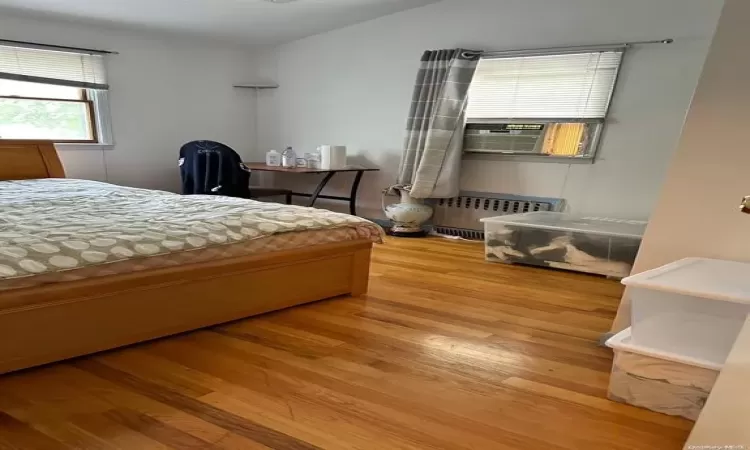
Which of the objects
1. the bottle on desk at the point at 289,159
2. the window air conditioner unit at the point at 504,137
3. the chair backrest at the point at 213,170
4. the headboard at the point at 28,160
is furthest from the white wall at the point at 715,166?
the headboard at the point at 28,160

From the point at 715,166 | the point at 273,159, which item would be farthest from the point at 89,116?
the point at 715,166

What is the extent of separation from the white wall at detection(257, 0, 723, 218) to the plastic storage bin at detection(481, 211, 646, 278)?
0.43 meters

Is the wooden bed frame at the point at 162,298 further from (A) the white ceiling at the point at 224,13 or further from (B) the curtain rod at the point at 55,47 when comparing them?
(B) the curtain rod at the point at 55,47

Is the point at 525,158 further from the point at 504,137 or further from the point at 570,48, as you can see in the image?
the point at 570,48

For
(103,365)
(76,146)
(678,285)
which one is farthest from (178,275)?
(76,146)

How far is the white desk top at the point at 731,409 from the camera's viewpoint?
3.22ft

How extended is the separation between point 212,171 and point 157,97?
3.59 ft

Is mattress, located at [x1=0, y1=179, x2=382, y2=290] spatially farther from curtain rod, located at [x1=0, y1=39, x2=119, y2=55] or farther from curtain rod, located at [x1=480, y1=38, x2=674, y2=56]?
curtain rod, located at [x1=480, y1=38, x2=674, y2=56]

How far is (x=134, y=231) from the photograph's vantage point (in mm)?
1868

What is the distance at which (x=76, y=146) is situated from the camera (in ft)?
13.8

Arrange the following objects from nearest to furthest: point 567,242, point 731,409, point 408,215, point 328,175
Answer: point 731,409
point 567,242
point 408,215
point 328,175

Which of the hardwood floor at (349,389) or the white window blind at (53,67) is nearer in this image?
the hardwood floor at (349,389)

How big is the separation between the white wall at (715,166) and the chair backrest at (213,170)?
3.42m

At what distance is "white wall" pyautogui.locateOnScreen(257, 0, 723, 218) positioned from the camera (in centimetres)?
339
